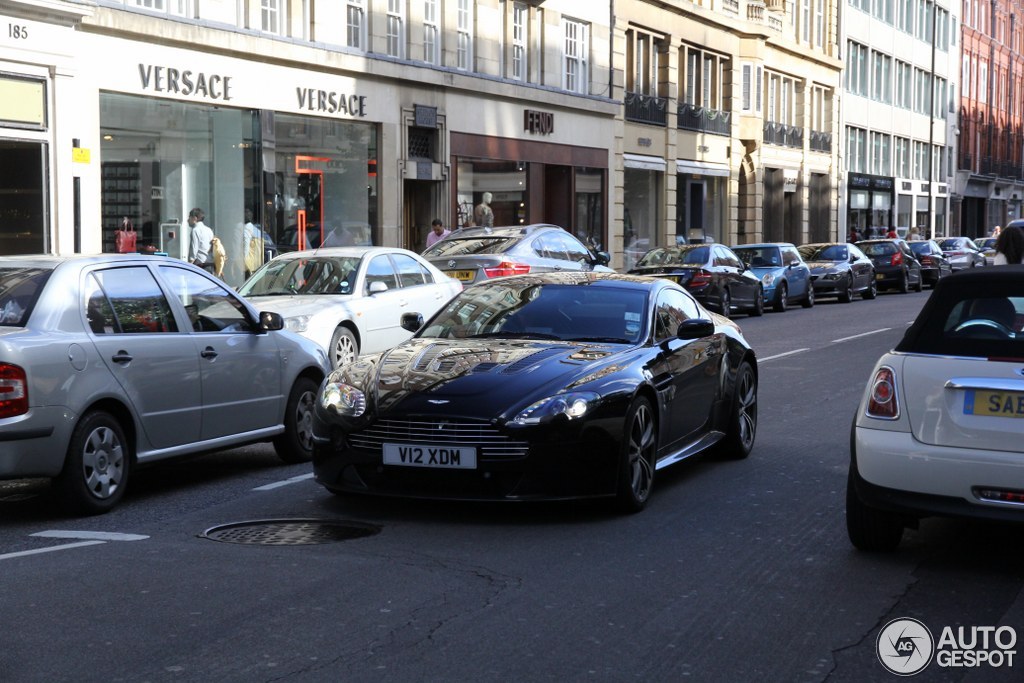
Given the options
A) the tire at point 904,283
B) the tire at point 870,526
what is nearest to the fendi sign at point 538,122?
the tire at point 904,283

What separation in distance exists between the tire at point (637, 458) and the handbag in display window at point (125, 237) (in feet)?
53.2

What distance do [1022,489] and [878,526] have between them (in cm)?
78

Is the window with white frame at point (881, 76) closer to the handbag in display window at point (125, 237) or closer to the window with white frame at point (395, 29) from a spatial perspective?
the window with white frame at point (395, 29)

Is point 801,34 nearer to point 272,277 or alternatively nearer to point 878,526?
point 272,277

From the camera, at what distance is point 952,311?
7.07 meters

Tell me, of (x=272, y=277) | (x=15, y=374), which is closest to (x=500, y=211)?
(x=272, y=277)

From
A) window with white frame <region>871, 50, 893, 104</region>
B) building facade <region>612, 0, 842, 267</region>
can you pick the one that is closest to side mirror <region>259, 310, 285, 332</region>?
building facade <region>612, 0, 842, 267</region>

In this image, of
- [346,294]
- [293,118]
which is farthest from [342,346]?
[293,118]

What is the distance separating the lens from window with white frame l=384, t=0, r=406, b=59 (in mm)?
30453

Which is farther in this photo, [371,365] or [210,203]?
[210,203]

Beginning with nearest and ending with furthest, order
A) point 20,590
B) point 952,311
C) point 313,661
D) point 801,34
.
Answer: point 313,661, point 20,590, point 952,311, point 801,34

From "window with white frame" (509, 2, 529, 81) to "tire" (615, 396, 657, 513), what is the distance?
27730 millimetres

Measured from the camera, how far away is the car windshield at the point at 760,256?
31734 millimetres

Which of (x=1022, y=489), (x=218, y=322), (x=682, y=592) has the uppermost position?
(x=218, y=322)
